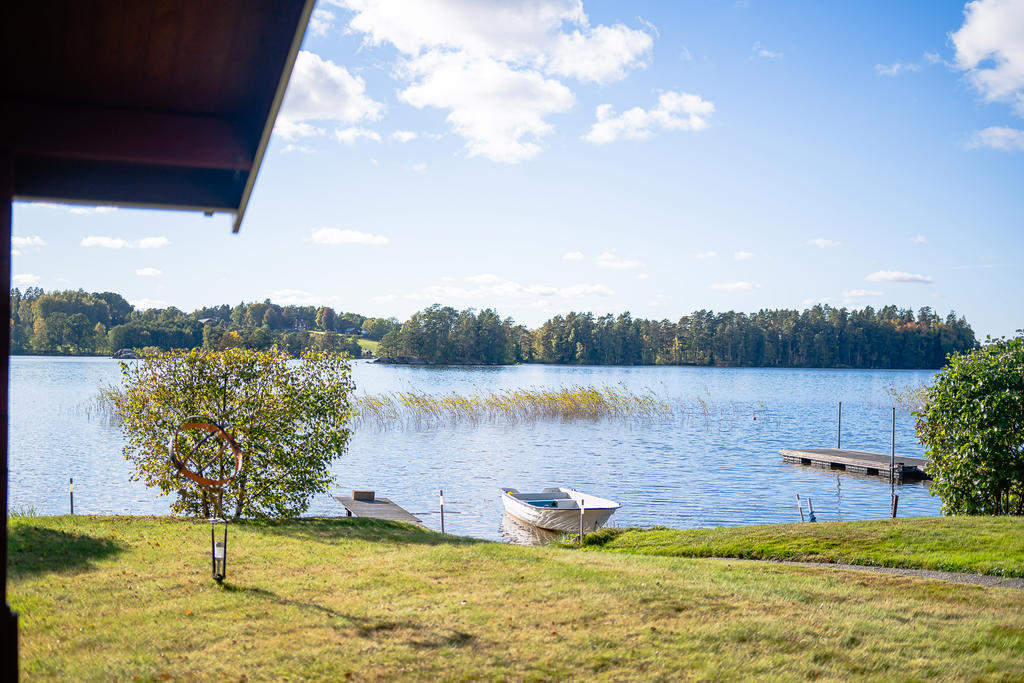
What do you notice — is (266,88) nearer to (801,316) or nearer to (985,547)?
(985,547)

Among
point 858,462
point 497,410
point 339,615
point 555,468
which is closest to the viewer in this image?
point 339,615

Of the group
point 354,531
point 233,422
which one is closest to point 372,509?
point 233,422

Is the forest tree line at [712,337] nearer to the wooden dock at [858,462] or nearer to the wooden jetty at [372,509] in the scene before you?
the wooden dock at [858,462]

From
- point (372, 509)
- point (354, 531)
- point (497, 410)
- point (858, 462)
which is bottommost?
point (858, 462)

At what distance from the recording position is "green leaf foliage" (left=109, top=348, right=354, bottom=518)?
14578 mm

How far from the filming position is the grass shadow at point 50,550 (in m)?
9.70

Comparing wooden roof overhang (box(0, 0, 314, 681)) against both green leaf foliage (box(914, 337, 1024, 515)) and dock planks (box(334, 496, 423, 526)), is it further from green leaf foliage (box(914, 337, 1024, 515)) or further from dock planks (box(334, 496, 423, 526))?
green leaf foliage (box(914, 337, 1024, 515))

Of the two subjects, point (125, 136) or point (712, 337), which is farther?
point (712, 337)

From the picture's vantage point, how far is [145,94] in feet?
15.6

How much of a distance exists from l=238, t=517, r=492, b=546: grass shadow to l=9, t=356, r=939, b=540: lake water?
3.93 metres

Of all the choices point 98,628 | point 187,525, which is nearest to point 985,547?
point 98,628

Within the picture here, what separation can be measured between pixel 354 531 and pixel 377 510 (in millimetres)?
5307

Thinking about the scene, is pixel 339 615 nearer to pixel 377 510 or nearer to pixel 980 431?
pixel 377 510

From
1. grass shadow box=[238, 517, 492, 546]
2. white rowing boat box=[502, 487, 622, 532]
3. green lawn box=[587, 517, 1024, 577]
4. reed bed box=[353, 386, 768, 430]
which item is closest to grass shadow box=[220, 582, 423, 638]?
grass shadow box=[238, 517, 492, 546]
